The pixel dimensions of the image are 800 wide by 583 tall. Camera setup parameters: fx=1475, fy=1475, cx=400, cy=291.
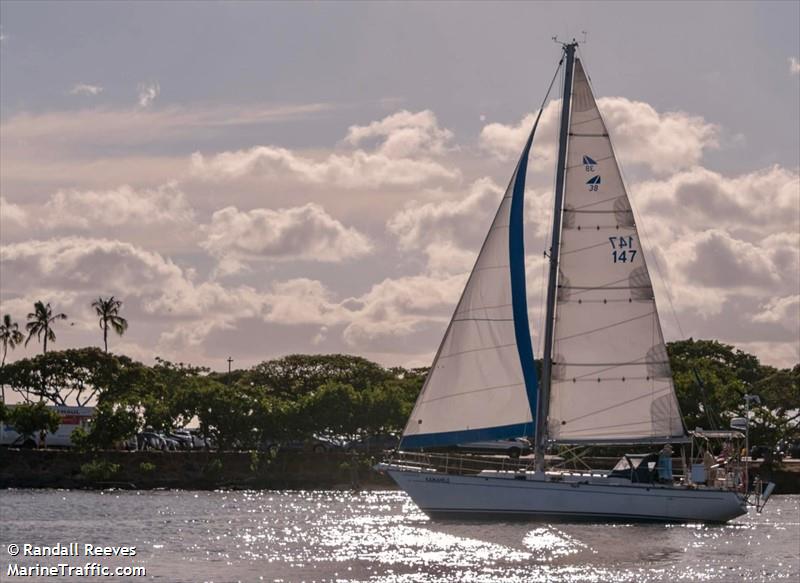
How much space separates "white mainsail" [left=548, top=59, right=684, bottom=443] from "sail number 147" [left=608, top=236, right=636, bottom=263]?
0.04 m

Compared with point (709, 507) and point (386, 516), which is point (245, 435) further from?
point (709, 507)

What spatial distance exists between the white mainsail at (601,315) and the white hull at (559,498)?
8.06 feet

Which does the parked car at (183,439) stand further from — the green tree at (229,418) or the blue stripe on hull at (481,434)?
the blue stripe on hull at (481,434)

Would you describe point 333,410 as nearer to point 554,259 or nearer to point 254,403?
point 254,403

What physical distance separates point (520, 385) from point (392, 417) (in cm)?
5449

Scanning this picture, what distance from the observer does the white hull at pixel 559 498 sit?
59.8 metres

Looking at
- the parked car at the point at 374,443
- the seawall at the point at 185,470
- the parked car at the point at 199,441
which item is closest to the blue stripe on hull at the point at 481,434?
the seawall at the point at 185,470

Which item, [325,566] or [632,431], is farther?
[632,431]

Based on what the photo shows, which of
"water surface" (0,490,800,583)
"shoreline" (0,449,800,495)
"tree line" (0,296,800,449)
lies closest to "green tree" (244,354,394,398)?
"tree line" (0,296,800,449)

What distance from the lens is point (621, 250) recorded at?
6156cm

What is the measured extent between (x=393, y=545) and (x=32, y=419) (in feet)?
230

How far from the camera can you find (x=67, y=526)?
60.5 m

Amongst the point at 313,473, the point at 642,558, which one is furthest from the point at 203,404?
the point at 642,558

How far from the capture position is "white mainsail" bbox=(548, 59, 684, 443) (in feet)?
202
